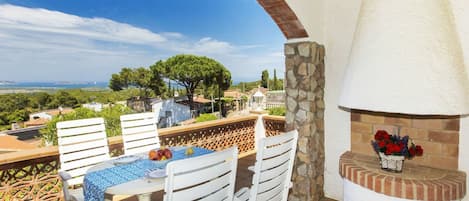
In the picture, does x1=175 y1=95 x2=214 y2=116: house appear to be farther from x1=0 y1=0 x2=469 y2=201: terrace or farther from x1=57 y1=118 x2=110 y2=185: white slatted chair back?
x1=57 y1=118 x2=110 y2=185: white slatted chair back

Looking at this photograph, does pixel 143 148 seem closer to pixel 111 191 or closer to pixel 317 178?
pixel 111 191

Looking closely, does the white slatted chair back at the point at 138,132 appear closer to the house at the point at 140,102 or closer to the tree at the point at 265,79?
the house at the point at 140,102

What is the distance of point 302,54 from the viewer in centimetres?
290

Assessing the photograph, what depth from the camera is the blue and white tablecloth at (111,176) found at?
183cm

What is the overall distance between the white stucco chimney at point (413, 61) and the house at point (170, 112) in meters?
11.1

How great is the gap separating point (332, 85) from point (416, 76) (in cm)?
107

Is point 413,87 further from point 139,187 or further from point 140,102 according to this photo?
point 140,102

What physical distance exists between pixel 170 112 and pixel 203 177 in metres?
13.0

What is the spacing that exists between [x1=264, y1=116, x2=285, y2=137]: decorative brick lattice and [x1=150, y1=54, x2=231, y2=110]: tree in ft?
37.6

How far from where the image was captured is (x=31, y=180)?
8.73 ft

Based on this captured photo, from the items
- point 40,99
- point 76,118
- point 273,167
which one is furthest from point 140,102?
point 273,167

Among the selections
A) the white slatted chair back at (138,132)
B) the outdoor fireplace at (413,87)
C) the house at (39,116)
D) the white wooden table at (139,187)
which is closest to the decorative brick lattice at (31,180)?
the white slatted chair back at (138,132)

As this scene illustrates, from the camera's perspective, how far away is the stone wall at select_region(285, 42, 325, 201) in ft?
9.50

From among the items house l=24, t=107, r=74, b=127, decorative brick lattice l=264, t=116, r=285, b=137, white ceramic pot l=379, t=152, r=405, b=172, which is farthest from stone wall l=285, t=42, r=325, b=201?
house l=24, t=107, r=74, b=127
